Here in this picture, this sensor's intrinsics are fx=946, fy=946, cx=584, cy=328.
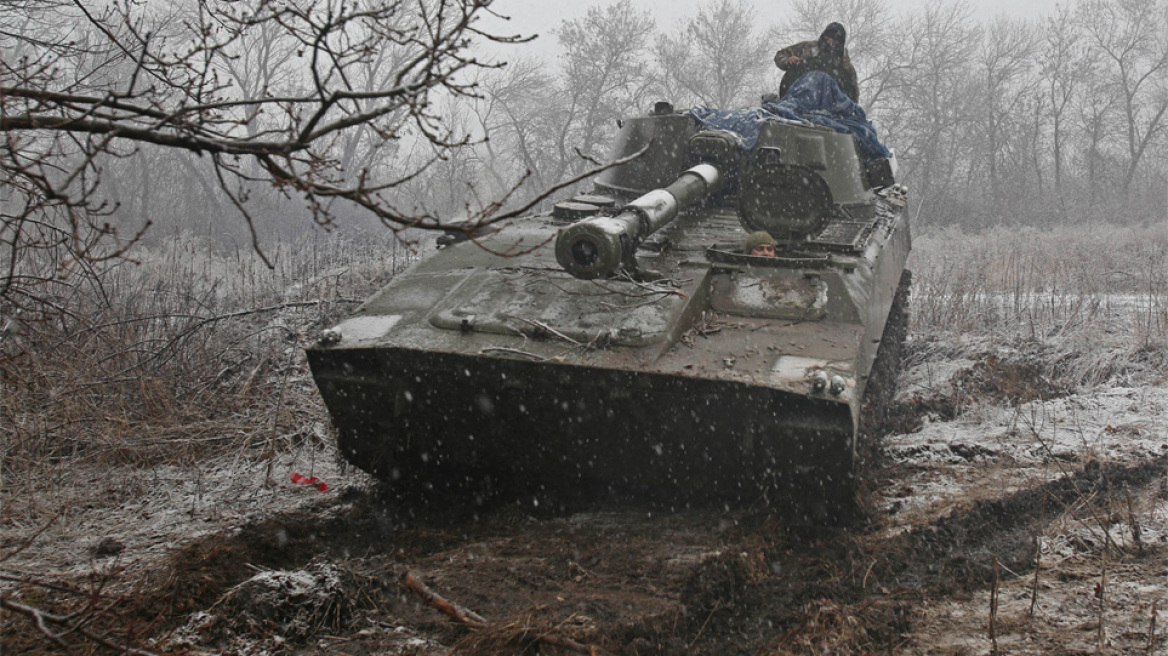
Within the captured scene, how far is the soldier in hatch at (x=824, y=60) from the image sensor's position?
312 inches

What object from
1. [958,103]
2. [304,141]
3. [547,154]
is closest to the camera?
[304,141]

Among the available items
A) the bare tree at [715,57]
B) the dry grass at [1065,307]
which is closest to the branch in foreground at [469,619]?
the dry grass at [1065,307]

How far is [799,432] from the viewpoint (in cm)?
371

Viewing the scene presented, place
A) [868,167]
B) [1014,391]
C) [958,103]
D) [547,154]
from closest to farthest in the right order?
[1014,391] < [868,167] < [547,154] < [958,103]

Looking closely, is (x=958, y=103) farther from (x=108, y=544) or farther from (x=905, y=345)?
(x=108, y=544)

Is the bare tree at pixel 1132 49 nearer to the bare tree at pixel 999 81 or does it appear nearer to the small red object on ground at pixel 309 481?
the bare tree at pixel 999 81

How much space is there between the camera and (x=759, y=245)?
484cm

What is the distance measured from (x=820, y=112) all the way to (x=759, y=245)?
277cm

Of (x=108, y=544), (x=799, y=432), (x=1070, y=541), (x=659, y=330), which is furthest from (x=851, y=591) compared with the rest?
(x=108, y=544)

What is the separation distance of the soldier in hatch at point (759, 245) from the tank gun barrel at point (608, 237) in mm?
466

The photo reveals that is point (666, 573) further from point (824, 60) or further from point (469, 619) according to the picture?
point (824, 60)

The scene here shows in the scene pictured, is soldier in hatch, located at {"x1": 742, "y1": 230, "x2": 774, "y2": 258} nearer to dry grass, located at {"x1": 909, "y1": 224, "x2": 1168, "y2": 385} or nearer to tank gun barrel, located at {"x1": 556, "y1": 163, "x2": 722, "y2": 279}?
tank gun barrel, located at {"x1": 556, "y1": 163, "x2": 722, "y2": 279}

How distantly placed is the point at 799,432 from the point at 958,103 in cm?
2383

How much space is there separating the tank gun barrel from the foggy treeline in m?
15.7
